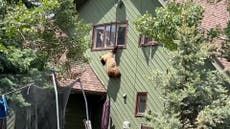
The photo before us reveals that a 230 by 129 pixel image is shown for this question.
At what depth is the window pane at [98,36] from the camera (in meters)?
18.5

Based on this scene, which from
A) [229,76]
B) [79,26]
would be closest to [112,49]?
[79,26]

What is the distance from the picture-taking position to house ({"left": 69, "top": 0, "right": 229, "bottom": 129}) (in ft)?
52.9

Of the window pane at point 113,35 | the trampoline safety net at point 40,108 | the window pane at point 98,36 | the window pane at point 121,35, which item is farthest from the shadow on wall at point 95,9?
the trampoline safety net at point 40,108

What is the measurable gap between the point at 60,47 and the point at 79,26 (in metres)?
0.91

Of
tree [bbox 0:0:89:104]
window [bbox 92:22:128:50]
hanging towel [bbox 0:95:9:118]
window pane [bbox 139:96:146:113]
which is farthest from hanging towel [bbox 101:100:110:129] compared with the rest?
hanging towel [bbox 0:95:9:118]

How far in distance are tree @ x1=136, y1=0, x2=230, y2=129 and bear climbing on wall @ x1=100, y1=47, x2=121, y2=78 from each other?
6.24 meters

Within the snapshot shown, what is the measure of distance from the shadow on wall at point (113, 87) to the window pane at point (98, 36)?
5.39ft

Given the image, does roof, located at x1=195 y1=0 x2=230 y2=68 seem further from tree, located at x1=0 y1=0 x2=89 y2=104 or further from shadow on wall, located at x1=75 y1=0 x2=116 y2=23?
shadow on wall, located at x1=75 y1=0 x2=116 y2=23

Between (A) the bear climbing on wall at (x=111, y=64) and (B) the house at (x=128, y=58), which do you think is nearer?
(B) the house at (x=128, y=58)

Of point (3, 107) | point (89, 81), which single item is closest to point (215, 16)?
point (89, 81)

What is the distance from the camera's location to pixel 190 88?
10.4 m

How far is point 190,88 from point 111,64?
7130 mm

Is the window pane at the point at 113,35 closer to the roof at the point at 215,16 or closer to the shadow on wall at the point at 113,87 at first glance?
the shadow on wall at the point at 113,87

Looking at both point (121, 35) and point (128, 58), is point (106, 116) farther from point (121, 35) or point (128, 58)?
point (121, 35)
